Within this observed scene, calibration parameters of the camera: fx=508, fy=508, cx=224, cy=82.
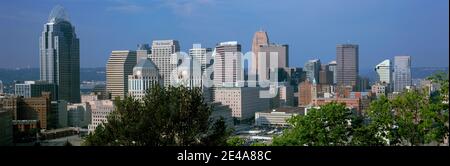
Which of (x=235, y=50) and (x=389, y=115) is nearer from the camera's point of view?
(x=389, y=115)

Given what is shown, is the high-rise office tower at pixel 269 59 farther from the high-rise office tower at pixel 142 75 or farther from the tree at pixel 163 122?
the tree at pixel 163 122

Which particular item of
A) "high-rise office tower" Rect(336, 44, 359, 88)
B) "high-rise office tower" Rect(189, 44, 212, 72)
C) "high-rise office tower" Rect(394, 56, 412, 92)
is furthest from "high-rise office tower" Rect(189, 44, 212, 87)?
"high-rise office tower" Rect(394, 56, 412, 92)

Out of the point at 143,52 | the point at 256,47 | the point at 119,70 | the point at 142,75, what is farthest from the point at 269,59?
the point at 119,70

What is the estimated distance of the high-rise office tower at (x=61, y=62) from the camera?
47.8ft

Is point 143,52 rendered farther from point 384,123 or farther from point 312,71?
point 384,123

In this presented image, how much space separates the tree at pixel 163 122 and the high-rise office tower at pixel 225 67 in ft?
48.7

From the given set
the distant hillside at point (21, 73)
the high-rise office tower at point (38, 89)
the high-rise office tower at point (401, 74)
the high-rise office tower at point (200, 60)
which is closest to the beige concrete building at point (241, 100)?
the high-rise office tower at point (200, 60)

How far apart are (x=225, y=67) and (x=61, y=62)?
20.2ft

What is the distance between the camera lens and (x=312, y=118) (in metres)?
3.27
